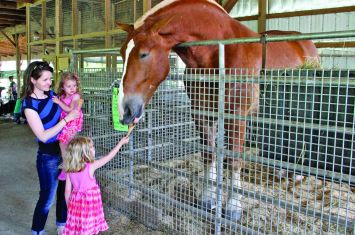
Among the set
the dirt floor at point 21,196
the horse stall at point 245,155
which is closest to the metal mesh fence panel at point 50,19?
the dirt floor at point 21,196

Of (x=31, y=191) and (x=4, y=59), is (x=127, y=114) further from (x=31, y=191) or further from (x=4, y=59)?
(x=4, y=59)

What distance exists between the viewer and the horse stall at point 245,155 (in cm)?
163

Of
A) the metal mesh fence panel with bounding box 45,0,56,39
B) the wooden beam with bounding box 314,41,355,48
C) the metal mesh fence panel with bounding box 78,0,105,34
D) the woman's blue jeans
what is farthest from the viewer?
the metal mesh fence panel with bounding box 45,0,56,39

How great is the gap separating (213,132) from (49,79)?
1.23 meters

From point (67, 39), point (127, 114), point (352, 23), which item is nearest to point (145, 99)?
point (127, 114)

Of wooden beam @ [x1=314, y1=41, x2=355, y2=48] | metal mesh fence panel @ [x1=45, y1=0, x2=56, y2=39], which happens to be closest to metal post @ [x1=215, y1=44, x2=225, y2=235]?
wooden beam @ [x1=314, y1=41, x2=355, y2=48]

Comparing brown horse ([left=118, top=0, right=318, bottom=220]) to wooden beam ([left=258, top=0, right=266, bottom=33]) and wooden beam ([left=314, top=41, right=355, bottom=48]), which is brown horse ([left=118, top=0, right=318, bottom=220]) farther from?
wooden beam ([left=258, top=0, right=266, bottom=33])

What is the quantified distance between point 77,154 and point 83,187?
0.23m

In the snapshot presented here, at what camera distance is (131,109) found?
2062 millimetres

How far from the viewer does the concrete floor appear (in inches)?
115

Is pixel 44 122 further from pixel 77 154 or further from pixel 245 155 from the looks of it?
pixel 245 155

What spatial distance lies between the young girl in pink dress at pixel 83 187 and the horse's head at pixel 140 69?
230mm

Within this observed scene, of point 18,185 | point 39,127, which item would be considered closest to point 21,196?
point 18,185

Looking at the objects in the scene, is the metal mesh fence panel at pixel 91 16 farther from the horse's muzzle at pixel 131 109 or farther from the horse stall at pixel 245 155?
the horse's muzzle at pixel 131 109
